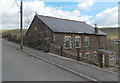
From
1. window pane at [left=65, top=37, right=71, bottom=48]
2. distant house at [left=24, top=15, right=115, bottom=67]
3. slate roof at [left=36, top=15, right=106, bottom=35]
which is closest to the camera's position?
distant house at [left=24, top=15, right=115, bottom=67]

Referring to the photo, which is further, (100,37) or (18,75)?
(100,37)

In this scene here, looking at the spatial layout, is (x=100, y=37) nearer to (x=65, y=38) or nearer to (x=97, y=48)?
(x=97, y=48)

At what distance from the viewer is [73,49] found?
20688 millimetres

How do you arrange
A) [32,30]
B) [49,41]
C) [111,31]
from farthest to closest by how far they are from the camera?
1. [111,31]
2. [32,30]
3. [49,41]

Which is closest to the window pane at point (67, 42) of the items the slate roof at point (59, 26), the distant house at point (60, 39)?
the distant house at point (60, 39)

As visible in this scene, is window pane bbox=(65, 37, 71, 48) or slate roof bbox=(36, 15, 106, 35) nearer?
slate roof bbox=(36, 15, 106, 35)

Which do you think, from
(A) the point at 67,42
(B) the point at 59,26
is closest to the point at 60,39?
(A) the point at 67,42

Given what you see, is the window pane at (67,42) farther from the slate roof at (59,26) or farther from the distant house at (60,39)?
the slate roof at (59,26)

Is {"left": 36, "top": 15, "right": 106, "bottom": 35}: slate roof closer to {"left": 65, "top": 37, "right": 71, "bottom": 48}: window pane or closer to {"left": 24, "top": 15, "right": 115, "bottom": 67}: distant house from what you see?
{"left": 24, "top": 15, "right": 115, "bottom": 67}: distant house

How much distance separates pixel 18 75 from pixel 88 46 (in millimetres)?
17841

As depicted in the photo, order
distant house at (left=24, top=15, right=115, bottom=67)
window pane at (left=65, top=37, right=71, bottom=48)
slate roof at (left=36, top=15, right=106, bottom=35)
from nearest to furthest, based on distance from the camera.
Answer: distant house at (left=24, top=15, right=115, bottom=67) < slate roof at (left=36, top=15, right=106, bottom=35) < window pane at (left=65, top=37, right=71, bottom=48)

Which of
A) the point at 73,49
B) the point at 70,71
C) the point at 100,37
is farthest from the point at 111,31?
the point at 70,71

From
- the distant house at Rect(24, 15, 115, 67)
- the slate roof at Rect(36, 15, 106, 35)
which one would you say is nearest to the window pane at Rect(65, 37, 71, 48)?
the distant house at Rect(24, 15, 115, 67)

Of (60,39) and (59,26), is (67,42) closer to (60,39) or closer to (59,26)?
(60,39)
